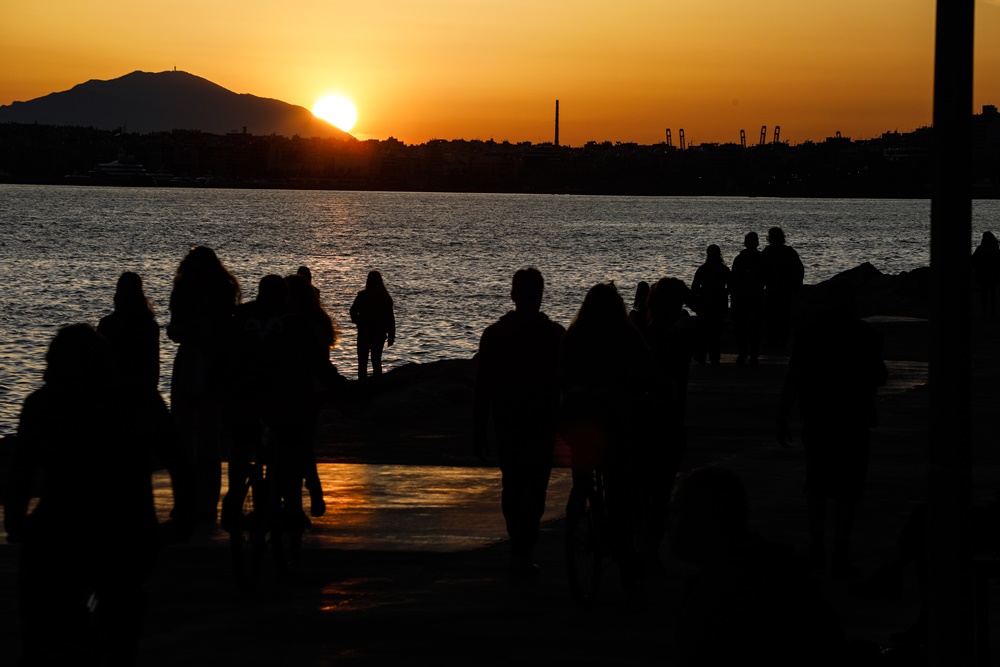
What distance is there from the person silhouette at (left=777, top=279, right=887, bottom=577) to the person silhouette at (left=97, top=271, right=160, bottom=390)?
4036mm

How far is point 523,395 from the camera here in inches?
328

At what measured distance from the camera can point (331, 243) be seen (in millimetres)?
123188

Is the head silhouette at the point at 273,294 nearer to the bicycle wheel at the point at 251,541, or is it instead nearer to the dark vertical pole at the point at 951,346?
the bicycle wheel at the point at 251,541

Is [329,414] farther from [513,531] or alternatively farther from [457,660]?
[457,660]

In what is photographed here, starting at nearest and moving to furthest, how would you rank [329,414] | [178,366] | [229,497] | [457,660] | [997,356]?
[457,660] < [229,497] < [178,366] < [329,414] < [997,356]

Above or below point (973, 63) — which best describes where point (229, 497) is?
below

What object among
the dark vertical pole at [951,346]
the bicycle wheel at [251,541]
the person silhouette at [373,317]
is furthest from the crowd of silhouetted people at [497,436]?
the person silhouette at [373,317]

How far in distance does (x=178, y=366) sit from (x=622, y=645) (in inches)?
153

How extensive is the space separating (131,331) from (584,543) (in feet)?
11.8

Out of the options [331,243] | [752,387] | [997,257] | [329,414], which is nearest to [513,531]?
[329,414]

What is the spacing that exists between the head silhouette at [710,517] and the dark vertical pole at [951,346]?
1.59ft

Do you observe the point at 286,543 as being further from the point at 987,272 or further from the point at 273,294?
the point at 987,272

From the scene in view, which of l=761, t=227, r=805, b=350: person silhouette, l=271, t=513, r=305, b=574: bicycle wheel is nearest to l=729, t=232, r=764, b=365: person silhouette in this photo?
l=761, t=227, r=805, b=350: person silhouette

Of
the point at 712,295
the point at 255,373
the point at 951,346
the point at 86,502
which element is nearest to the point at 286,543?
the point at 255,373
